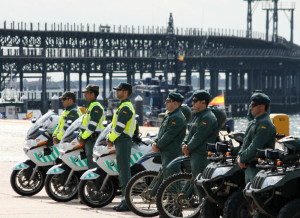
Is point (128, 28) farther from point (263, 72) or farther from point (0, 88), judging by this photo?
point (263, 72)

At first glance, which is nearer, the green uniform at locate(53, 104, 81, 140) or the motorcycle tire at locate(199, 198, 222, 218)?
the motorcycle tire at locate(199, 198, 222, 218)

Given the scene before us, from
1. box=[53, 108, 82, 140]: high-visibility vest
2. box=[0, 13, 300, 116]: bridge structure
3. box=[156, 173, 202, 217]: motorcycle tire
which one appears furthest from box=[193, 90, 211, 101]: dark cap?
box=[0, 13, 300, 116]: bridge structure

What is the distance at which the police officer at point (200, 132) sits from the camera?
379 inches

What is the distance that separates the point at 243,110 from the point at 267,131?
4397 inches

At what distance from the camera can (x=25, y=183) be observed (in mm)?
13070

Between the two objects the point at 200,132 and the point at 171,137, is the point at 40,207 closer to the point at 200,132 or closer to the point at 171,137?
the point at 171,137

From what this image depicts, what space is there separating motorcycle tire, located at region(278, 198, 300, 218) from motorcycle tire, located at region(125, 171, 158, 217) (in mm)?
2817

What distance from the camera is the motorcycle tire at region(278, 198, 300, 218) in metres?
7.70

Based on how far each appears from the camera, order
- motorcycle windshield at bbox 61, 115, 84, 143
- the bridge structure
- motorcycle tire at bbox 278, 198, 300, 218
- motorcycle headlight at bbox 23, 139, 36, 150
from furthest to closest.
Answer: the bridge structure
motorcycle headlight at bbox 23, 139, 36, 150
motorcycle windshield at bbox 61, 115, 84, 143
motorcycle tire at bbox 278, 198, 300, 218

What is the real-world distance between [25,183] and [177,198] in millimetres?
4064

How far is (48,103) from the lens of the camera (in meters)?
84.2

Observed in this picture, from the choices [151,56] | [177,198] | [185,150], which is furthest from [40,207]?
[151,56]

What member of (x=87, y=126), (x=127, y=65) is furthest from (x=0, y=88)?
(x=87, y=126)

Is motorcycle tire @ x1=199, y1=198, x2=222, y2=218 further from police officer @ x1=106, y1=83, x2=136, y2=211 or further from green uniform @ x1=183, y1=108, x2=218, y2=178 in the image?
police officer @ x1=106, y1=83, x2=136, y2=211
